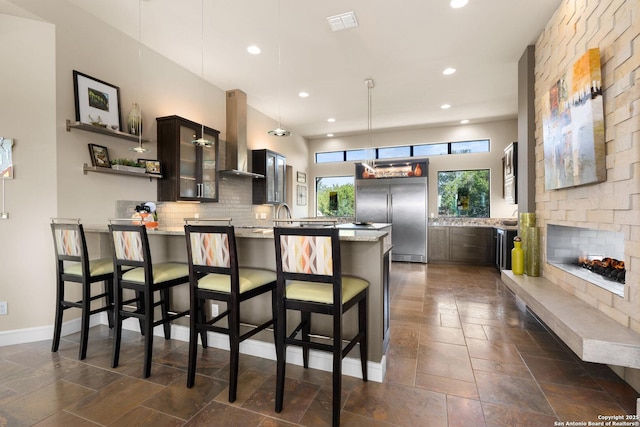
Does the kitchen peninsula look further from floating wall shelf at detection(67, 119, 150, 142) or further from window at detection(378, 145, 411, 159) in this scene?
window at detection(378, 145, 411, 159)

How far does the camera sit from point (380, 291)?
6.66 ft

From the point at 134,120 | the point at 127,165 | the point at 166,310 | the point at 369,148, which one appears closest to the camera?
the point at 166,310

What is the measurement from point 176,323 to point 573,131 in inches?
149

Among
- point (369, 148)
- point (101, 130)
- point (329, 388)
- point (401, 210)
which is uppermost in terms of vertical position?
point (369, 148)

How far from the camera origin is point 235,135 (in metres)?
4.77

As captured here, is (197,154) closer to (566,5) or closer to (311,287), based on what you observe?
(311,287)

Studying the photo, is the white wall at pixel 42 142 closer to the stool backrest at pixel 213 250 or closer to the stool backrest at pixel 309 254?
the stool backrest at pixel 213 250

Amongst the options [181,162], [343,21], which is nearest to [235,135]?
[181,162]

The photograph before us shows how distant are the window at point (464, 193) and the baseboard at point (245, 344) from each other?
553cm

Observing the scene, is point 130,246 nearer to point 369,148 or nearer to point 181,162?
point 181,162

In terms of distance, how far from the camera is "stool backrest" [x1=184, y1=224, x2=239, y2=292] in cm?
181

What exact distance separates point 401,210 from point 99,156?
543cm

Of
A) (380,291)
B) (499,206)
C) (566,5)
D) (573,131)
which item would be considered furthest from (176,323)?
(499,206)

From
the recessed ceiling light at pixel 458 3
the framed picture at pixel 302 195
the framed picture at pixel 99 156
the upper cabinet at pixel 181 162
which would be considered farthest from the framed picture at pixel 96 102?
the framed picture at pixel 302 195
